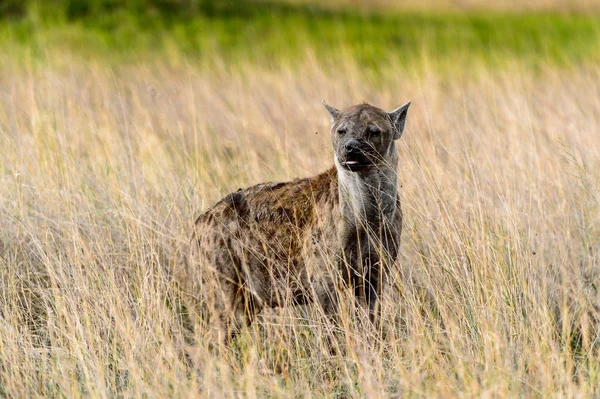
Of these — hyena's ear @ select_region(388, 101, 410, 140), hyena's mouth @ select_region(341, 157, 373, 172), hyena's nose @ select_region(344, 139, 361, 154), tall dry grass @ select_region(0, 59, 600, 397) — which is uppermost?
hyena's ear @ select_region(388, 101, 410, 140)

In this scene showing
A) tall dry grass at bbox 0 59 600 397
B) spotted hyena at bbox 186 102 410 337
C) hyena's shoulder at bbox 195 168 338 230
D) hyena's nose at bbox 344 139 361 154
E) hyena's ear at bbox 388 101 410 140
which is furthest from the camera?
hyena's shoulder at bbox 195 168 338 230

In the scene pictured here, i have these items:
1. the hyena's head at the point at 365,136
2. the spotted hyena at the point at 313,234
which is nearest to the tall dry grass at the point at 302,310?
the spotted hyena at the point at 313,234

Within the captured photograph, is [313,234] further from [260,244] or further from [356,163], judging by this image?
[356,163]

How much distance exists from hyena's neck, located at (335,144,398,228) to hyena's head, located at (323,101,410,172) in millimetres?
54

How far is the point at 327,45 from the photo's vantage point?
58.2 ft

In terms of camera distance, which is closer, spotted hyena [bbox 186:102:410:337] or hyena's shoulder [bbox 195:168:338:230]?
spotted hyena [bbox 186:102:410:337]

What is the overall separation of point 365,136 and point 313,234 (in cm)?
64

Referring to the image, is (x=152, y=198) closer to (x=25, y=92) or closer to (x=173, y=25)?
(x=25, y=92)

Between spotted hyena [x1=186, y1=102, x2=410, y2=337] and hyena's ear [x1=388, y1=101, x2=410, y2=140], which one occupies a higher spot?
hyena's ear [x1=388, y1=101, x2=410, y2=140]

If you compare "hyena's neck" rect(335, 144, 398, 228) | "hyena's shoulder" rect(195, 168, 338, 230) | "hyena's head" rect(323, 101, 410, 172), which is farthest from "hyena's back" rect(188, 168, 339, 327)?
"hyena's head" rect(323, 101, 410, 172)

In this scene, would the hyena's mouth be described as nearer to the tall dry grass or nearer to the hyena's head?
the hyena's head

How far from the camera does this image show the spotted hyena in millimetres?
4867

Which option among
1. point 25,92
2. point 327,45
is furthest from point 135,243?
point 327,45

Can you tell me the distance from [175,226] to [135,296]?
97 centimetres
